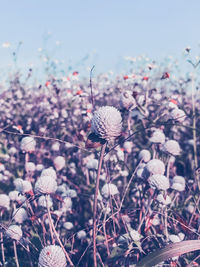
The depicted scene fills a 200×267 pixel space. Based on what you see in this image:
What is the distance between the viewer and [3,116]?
4035 mm

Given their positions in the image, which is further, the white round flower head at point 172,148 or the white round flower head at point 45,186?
the white round flower head at point 172,148

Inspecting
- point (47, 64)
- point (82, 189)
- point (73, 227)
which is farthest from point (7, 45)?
point (73, 227)

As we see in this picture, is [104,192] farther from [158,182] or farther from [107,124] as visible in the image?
[107,124]

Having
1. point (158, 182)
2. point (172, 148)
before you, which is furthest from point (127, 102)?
point (158, 182)

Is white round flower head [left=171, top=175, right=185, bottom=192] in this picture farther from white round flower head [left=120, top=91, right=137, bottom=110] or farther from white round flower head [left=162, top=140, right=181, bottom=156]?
white round flower head [left=120, top=91, right=137, bottom=110]

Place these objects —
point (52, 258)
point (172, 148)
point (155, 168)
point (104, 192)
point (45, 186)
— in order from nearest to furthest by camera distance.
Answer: point (52, 258) → point (45, 186) → point (155, 168) → point (104, 192) → point (172, 148)

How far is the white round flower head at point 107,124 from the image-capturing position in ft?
3.47

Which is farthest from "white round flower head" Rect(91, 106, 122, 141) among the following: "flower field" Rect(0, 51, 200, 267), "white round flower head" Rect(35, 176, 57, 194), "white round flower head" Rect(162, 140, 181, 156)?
"white round flower head" Rect(162, 140, 181, 156)

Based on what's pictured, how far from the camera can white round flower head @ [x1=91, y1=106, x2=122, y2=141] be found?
1058 mm

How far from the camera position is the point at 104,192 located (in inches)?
74.4

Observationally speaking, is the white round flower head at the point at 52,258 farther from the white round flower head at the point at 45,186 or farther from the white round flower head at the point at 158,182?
the white round flower head at the point at 158,182

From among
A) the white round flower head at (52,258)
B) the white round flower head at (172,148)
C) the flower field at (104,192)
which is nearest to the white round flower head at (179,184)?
the flower field at (104,192)

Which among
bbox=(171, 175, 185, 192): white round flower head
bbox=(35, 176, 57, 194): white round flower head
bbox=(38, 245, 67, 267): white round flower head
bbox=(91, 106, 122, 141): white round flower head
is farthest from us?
bbox=(171, 175, 185, 192): white round flower head

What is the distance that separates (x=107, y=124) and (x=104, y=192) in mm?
933
